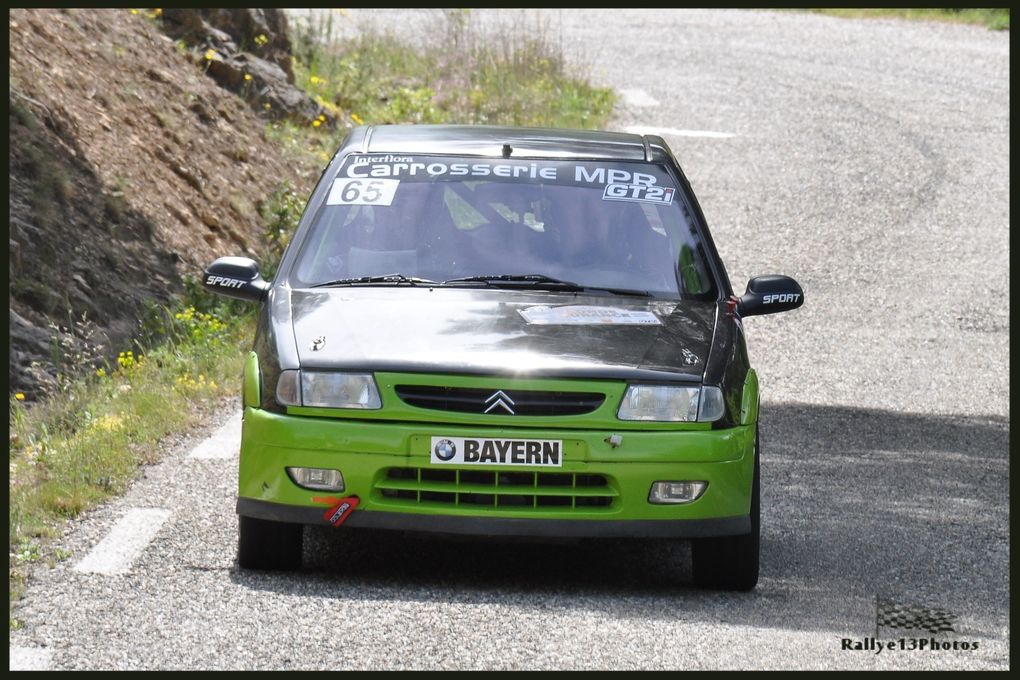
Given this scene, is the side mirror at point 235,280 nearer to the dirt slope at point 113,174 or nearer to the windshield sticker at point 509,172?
the windshield sticker at point 509,172

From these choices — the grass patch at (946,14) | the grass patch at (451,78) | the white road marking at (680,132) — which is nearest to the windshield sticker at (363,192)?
the grass patch at (451,78)

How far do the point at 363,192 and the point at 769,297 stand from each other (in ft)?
6.22

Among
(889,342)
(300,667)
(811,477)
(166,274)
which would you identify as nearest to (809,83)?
(889,342)

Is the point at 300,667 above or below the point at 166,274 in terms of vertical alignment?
above

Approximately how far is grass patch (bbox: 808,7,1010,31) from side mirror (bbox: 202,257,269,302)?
2919 cm

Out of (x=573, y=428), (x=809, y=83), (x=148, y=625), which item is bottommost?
(x=809, y=83)

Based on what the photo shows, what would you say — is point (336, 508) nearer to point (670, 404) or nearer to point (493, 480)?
point (493, 480)

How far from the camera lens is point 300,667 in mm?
5227

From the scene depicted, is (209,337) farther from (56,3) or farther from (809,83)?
(809,83)

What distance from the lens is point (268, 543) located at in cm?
654

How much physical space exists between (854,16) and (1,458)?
30492 mm

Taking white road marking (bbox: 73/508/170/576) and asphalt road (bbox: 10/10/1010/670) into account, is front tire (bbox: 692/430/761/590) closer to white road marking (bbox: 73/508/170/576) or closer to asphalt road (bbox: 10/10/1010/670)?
asphalt road (bbox: 10/10/1010/670)

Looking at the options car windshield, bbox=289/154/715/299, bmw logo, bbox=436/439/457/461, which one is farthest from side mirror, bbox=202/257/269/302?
bmw logo, bbox=436/439/457/461

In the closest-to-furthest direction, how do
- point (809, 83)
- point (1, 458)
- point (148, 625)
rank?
point (148, 625)
point (1, 458)
point (809, 83)
